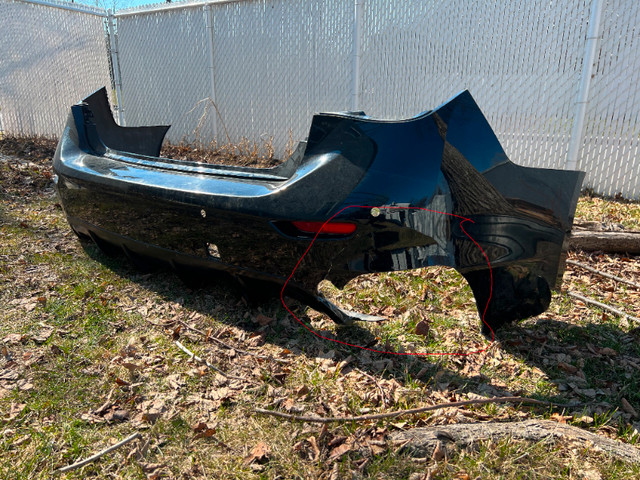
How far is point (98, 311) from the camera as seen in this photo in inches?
125

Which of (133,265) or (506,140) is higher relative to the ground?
(506,140)

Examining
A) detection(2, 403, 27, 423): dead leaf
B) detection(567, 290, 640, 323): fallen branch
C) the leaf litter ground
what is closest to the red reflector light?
the leaf litter ground

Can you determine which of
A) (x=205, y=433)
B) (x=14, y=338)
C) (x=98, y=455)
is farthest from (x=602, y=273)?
(x=14, y=338)

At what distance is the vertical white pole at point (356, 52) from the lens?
7770mm

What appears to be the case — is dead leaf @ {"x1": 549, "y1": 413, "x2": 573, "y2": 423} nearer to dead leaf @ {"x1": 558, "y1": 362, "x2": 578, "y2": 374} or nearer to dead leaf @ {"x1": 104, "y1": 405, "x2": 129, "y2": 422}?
dead leaf @ {"x1": 558, "y1": 362, "x2": 578, "y2": 374}

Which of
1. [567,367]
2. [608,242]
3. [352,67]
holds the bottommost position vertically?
[567,367]

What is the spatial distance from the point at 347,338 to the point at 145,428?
47.4 inches

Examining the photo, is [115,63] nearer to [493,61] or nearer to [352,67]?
[352,67]

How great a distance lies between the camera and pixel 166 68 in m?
10.5

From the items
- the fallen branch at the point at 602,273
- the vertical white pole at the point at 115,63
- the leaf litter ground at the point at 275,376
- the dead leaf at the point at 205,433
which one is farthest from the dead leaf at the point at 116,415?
the vertical white pole at the point at 115,63

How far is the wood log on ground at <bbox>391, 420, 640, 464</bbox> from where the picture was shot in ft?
6.29

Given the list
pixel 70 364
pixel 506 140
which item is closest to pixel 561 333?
pixel 70 364

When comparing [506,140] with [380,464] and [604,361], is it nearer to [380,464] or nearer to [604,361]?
[604,361]

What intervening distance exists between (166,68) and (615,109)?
8.56m
